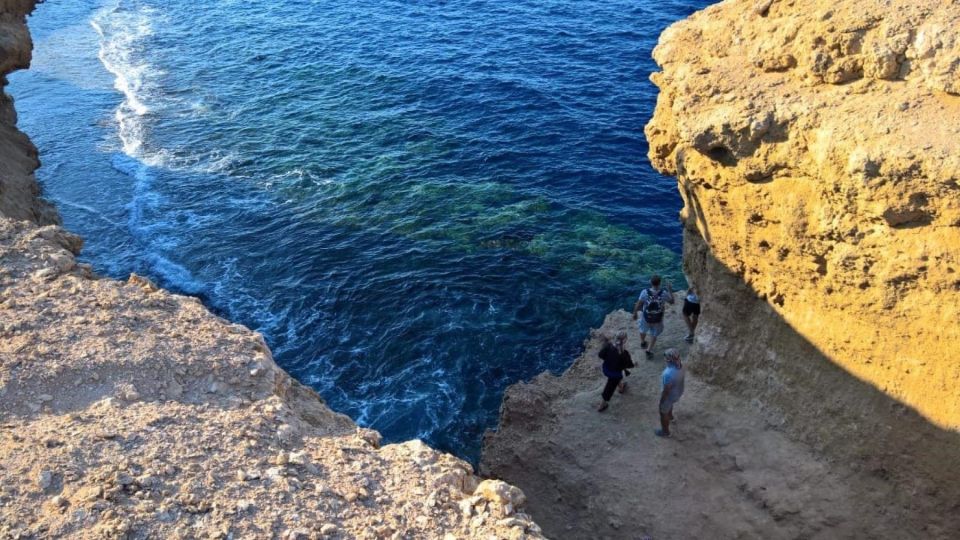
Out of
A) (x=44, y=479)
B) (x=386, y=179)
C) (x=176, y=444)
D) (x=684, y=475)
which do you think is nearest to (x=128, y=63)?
(x=386, y=179)

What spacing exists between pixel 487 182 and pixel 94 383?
20.4m

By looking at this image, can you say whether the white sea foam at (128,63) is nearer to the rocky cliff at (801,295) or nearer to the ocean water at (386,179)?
the ocean water at (386,179)

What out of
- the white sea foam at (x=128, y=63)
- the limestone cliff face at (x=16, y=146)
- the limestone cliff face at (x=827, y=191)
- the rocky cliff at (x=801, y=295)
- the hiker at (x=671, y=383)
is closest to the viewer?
the limestone cliff face at (x=827, y=191)

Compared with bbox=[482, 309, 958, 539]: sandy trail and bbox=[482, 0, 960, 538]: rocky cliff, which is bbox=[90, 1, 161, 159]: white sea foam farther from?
bbox=[482, 0, 960, 538]: rocky cliff

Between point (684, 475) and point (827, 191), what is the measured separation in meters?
6.20

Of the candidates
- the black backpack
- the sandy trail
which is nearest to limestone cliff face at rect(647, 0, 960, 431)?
the sandy trail

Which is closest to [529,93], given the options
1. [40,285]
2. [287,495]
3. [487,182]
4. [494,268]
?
[487,182]

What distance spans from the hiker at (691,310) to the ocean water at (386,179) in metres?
3.64

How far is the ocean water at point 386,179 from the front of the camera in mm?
21891

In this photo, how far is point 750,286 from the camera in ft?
49.2

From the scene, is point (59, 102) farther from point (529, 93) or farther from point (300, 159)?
point (529, 93)

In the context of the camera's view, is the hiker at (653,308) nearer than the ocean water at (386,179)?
Yes

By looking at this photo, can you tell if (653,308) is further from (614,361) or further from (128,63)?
(128,63)

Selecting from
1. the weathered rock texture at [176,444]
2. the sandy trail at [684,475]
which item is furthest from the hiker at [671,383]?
the weathered rock texture at [176,444]
